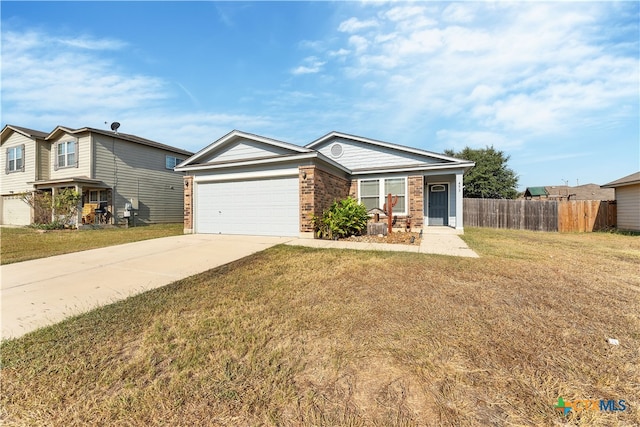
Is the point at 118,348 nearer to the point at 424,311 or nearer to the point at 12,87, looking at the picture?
the point at 424,311

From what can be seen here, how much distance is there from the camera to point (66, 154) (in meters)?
15.8

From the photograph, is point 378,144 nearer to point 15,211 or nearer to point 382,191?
point 382,191

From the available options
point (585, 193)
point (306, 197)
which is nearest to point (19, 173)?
point (306, 197)

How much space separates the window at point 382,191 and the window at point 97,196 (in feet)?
50.6

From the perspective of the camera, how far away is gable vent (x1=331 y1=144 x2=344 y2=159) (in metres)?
13.8

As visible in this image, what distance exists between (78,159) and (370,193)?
1684 centimetres

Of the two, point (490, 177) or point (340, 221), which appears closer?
point (340, 221)

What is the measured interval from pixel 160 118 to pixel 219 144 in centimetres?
658

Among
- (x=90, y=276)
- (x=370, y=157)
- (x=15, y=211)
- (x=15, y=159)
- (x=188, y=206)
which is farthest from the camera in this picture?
(x=15, y=211)

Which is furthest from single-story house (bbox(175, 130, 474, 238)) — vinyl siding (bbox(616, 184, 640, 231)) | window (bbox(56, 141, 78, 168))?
window (bbox(56, 141, 78, 168))

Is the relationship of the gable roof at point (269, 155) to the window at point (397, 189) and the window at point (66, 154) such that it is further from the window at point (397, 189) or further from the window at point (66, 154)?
the window at point (66, 154)

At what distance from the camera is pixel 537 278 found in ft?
15.0

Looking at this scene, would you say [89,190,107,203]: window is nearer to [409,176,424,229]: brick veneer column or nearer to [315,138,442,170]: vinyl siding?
[315,138,442,170]: vinyl siding

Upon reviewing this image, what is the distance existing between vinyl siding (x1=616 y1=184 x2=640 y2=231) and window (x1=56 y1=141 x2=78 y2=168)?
2994 centimetres
